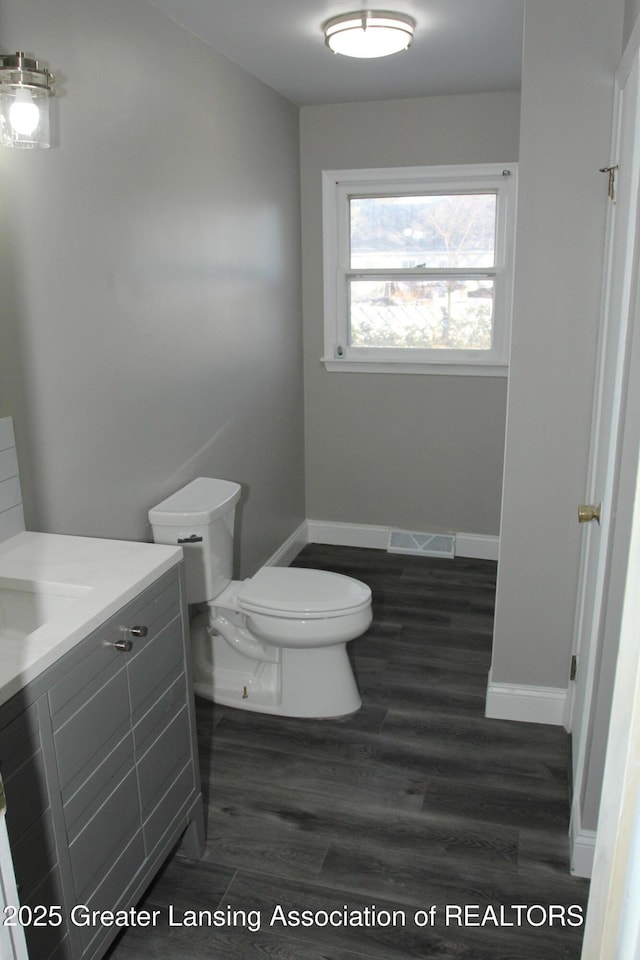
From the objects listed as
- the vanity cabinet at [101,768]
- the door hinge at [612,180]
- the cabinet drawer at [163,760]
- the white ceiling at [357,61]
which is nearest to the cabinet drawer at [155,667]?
the vanity cabinet at [101,768]

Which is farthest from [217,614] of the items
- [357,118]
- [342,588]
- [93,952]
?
[357,118]

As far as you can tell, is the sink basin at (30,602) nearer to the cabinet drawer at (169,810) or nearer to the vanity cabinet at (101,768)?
the vanity cabinet at (101,768)

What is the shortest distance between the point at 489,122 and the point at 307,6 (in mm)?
1538

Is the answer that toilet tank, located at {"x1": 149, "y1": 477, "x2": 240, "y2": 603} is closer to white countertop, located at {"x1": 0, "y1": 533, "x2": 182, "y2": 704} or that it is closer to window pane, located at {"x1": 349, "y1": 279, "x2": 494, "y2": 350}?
white countertop, located at {"x1": 0, "y1": 533, "x2": 182, "y2": 704}

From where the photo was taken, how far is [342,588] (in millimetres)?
2746

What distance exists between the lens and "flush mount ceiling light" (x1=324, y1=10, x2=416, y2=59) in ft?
8.55

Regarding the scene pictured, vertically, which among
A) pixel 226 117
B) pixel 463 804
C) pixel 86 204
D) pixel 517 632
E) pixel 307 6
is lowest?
pixel 463 804

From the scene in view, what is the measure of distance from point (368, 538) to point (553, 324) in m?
2.22

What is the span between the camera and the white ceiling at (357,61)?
251cm

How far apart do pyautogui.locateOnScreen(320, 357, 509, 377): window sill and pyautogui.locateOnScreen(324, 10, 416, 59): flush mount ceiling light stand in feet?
5.36

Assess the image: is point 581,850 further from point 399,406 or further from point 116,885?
point 399,406

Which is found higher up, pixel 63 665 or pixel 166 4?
pixel 166 4

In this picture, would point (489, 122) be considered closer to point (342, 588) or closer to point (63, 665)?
point (342, 588)

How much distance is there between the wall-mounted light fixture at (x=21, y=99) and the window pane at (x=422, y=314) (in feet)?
8.54
